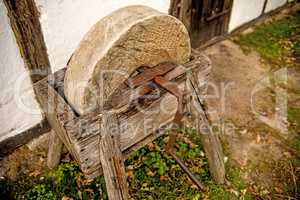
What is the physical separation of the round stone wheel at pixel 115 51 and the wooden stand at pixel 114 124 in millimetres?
115

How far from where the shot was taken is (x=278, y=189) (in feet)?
11.0

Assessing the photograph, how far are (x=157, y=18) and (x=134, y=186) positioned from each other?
1868 mm

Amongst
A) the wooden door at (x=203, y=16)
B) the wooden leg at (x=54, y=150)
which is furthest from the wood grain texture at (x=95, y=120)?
the wooden door at (x=203, y=16)

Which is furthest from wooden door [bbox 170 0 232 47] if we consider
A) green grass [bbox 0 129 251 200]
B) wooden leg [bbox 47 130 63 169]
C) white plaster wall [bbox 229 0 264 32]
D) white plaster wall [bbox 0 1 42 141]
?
wooden leg [bbox 47 130 63 169]

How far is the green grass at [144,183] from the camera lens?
319 centimetres

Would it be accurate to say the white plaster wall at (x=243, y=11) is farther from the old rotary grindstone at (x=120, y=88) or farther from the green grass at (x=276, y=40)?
the old rotary grindstone at (x=120, y=88)

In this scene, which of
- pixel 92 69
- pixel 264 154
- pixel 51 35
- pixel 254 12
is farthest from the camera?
pixel 254 12

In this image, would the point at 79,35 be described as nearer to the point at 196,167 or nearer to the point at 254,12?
the point at 196,167

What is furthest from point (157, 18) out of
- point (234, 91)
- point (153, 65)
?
point (234, 91)

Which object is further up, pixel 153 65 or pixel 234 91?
pixel 153 65

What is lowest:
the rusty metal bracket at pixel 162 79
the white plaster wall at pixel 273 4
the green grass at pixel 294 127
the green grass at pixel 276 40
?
the green grass at pixel 294 127

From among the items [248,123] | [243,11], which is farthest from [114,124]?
[243,11]

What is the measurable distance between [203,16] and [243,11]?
3.68 feet

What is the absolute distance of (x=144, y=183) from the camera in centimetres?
330
